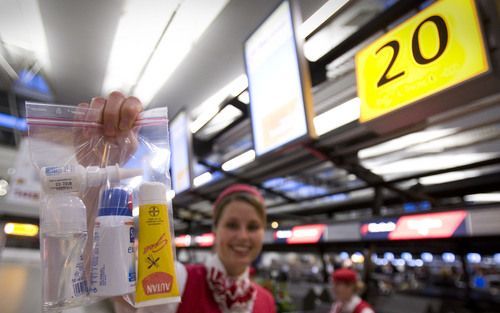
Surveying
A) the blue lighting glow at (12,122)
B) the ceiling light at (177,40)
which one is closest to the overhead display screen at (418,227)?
the ceiling light at (177,40)

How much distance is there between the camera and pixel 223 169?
5.39m

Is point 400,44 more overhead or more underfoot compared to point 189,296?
more overhead

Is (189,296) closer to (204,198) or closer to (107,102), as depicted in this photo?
(107,102)

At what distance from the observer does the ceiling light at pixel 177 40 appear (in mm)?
3502

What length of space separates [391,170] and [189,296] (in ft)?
11.8

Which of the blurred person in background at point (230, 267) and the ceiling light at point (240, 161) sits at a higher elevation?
the ceiling light at point (240, 161)

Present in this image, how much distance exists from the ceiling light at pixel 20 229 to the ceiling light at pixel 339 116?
276 centimetres

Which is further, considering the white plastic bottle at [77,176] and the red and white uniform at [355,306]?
the red and white uniform at [355,306]

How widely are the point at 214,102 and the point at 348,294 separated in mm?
3165

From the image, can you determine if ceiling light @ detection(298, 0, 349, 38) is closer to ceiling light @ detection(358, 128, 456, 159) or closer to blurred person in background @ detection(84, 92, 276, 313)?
ceiling light @ detection(358, 128, 456, 159)

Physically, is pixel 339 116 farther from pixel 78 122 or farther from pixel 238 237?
pixel 78 122

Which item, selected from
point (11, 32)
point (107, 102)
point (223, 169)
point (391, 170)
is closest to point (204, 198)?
point (223, 169)

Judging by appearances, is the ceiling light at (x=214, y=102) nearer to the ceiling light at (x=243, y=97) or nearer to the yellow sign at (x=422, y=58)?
the ceiling light at (x=243, y=97)

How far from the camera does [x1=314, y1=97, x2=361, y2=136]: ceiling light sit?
3.50 meters
